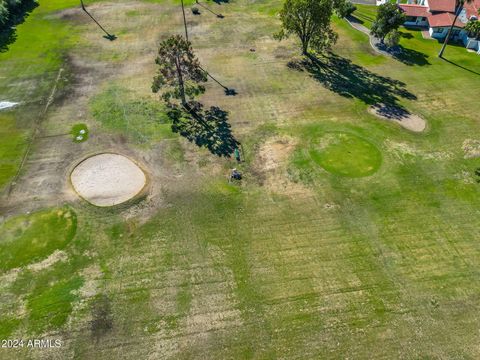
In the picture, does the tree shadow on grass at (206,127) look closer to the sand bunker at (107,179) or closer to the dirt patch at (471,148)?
the sand bunker at (107,179)

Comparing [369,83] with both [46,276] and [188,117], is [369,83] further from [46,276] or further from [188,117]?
[46,276]

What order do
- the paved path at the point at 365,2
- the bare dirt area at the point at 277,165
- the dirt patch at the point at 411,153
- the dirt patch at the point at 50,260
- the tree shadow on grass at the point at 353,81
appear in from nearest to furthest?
the dirt patch at the point at 50,260, the bare dirt area at the point at 277,165, the dirt patch at the point at 411,153, the tree shadow on grass at the point at 353,81, the paved path at the point at 365,2

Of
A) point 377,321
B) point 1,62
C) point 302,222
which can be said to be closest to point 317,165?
point 302,222

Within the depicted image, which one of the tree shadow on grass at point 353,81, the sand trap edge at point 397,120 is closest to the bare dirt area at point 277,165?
the sand trap edge at point 397,120

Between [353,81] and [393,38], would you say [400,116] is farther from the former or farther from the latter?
[393,38]

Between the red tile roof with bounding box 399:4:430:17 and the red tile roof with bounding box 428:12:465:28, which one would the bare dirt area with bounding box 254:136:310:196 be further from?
the red tile roof with bounding box 399:4:430:17

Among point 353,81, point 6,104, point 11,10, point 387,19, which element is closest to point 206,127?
point 353,81
